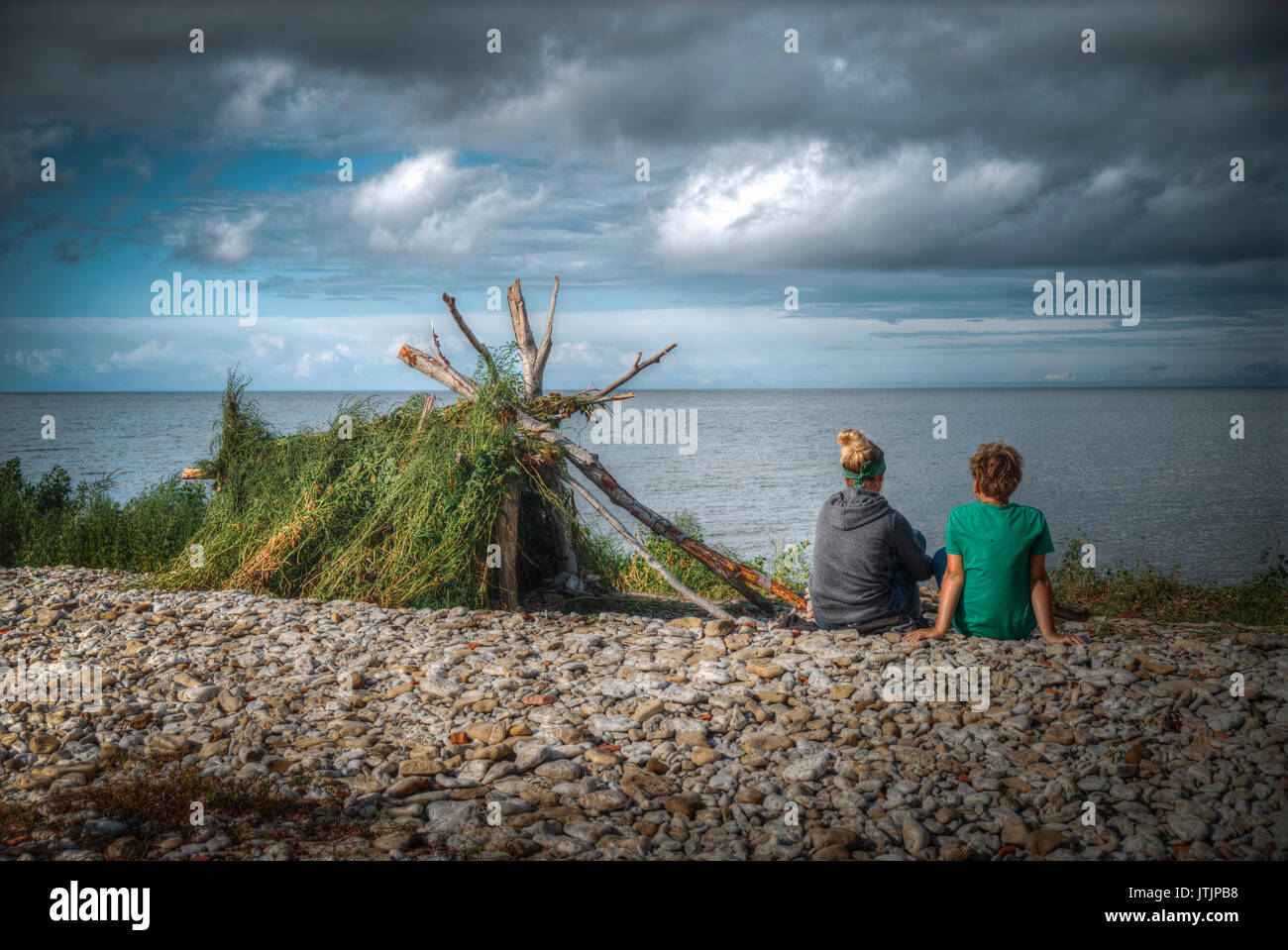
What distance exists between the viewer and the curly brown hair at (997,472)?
21.4ft

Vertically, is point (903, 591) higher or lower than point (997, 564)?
lower

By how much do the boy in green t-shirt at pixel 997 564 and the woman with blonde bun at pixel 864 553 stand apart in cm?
45

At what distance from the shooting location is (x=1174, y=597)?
38.4 feet

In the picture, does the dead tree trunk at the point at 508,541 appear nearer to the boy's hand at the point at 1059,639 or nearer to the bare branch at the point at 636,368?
the bare branch at the point at 636,368

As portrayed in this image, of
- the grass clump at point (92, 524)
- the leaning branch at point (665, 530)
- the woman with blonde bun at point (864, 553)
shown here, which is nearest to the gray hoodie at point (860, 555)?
the woman with blonde bun at point (864, 553)

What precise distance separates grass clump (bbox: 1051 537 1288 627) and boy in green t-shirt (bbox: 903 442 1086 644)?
175 inches

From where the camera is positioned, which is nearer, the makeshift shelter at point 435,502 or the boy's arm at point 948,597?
the boy's arm at point 948,597

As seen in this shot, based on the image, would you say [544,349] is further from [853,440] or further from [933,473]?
[933,473]

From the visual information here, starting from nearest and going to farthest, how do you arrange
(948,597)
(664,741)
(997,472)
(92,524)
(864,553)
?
(664,741)
(997,472)
(948,597)
(864,553)
(92,524)

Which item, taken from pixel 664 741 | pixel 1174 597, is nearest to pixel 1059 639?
pixel 664 741

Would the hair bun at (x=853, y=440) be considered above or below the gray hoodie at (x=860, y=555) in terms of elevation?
above

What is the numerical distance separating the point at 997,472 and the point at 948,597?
101 centimetres

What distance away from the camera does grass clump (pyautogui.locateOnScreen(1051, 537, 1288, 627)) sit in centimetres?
1066
